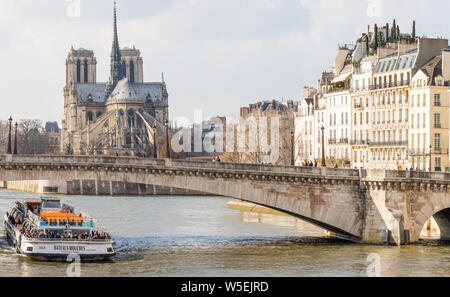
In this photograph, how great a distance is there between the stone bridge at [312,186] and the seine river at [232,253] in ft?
4.13

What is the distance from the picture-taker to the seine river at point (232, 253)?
148 feet

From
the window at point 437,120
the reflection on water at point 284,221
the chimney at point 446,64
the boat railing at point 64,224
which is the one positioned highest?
the chimney at point 446,64

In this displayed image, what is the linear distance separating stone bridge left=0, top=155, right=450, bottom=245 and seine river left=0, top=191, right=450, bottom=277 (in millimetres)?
1257

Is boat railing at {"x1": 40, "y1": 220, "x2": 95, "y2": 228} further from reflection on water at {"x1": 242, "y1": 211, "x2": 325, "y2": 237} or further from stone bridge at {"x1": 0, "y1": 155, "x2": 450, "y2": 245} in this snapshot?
reflection on water at {"x1": 242, "y1": 211, "x2": 325, "y2": 237}

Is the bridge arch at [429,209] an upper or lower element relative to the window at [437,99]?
lower

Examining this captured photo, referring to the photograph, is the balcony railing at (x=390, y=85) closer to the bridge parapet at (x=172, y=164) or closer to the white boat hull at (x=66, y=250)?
the bridge parapet at (x=172, y=164)

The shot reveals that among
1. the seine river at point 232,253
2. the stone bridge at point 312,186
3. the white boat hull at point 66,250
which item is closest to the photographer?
the seine river at point 232,253

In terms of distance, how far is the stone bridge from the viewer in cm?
5316

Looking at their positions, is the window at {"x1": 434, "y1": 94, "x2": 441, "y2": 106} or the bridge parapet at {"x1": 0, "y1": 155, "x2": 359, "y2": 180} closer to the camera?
the bridge parapet at {"x1": 0, "y1": 155, "x2": 359, "y2": 180}

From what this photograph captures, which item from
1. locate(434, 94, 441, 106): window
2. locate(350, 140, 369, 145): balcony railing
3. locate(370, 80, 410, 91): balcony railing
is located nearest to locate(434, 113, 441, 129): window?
locate(434, 94, 441, 106): window

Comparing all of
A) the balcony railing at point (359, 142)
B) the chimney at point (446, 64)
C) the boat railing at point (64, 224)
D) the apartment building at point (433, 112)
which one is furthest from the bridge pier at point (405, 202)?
the balcony railing at point (359, 142)

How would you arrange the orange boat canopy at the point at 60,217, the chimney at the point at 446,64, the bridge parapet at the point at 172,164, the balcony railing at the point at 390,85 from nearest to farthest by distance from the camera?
the orange boat canopy at the point at 60,217
the bridge parapet at the point at 172,164
the chimney at the point at 446,64
the balcony railing at the point at 390,85
